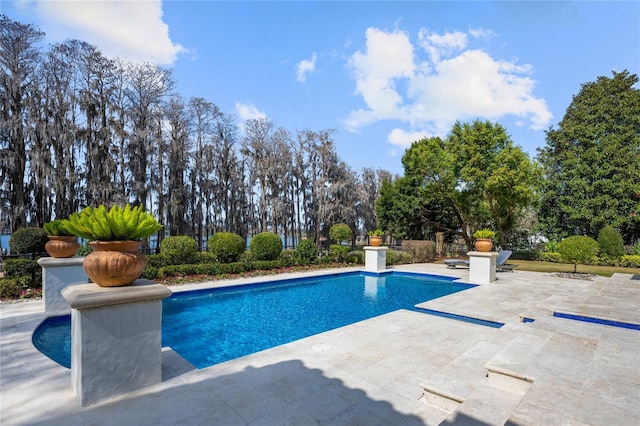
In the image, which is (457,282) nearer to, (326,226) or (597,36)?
(597,36)

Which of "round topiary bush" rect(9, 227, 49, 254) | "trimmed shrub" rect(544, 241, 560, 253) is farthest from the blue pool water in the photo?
"trimmed shrub" rect(544, 241, 560, 253)

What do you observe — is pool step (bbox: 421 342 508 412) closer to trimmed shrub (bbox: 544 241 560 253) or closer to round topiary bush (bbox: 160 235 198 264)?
round topiary bush (bbox: 160 235 198 264)

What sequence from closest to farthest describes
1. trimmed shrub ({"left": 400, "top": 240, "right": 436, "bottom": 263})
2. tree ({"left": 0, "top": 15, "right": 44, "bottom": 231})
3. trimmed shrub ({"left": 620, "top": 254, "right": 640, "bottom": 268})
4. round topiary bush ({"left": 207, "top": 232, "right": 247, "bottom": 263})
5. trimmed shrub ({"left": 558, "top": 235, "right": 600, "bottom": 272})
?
trimmed shrub ({"left": 558, "top": 235, "right": 600, "bottom": 272}) → round topiary bush ({"left": 207, "top": 232, "right": 247, "bottom": 263}) → tree ({"left": 0, "top": 15, "right": 44, "bottom": 231}) → trimmed shrub ({"left": 620, "top": 254, "right": 640, "bottom": 268}) → trimmed shrub ({"left": 400, "top": 240, "right": 436, "bottom": 263})

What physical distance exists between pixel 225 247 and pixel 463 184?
48.2ft

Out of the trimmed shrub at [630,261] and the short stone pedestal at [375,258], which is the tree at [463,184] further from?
the short stone pedestal at [375,258]

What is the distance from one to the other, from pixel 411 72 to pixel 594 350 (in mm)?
12033

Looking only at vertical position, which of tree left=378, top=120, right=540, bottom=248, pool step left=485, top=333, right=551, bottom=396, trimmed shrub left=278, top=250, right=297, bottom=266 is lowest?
trimmed shrub left=278, top=250, right=297, bottom=266

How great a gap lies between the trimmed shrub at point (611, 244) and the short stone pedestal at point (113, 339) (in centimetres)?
2020

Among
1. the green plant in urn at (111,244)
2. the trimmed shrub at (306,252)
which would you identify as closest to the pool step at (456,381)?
the green plant in urn at (111,244)

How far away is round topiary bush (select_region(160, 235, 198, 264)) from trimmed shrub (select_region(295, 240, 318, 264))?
15.1 feet

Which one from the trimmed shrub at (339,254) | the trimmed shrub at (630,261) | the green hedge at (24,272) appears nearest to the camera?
the green hedge at (24,272)

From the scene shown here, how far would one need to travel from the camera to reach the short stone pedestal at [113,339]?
2760 mm

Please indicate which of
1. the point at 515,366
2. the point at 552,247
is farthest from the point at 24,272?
the point at 552,247

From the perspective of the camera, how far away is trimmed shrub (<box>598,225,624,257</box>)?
1548 centimetres
